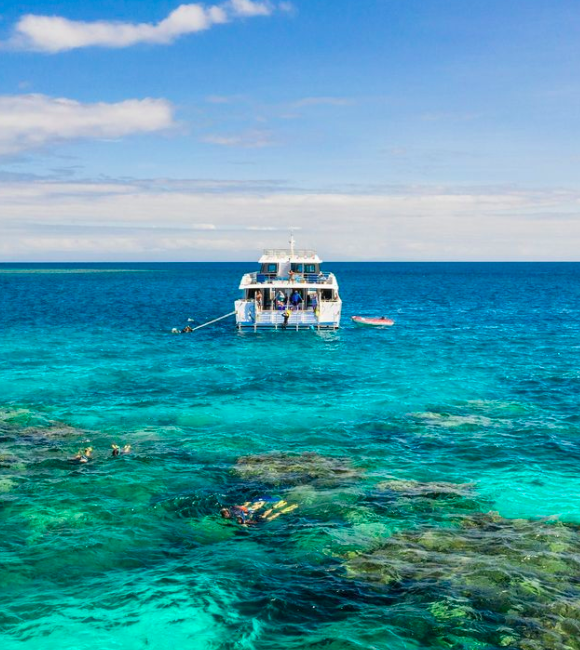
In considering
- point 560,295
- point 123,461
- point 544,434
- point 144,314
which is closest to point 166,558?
point 123,461

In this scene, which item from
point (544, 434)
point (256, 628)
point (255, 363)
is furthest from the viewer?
point (255, 363)

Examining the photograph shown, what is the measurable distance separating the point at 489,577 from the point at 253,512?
7.35m

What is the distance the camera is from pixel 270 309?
197ft

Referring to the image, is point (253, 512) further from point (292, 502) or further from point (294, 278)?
point (294, 278)

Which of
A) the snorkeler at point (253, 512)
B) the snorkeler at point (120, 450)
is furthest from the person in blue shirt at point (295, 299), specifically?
the snorkeler at point (253, 512)

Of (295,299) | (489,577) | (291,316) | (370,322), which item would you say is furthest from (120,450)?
(370,322)

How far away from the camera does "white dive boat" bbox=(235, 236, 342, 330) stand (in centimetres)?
5878

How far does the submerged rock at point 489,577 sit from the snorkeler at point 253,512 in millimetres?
3249

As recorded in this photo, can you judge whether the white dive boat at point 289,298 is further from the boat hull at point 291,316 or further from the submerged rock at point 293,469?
the submerged rock at point 293,469

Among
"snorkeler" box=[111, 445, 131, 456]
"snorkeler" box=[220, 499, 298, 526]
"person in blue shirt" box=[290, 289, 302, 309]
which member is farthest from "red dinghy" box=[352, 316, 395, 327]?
"snorkeler" box=[220, 499, 298, 526]

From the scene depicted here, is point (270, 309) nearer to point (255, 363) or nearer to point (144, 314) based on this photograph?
point (255, 363)

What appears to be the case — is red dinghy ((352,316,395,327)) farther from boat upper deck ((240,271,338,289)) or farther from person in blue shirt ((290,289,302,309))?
person in blue shirt ((290,289,302,309))

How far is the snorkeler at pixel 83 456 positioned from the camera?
943 inches

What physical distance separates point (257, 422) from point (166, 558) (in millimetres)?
13628
